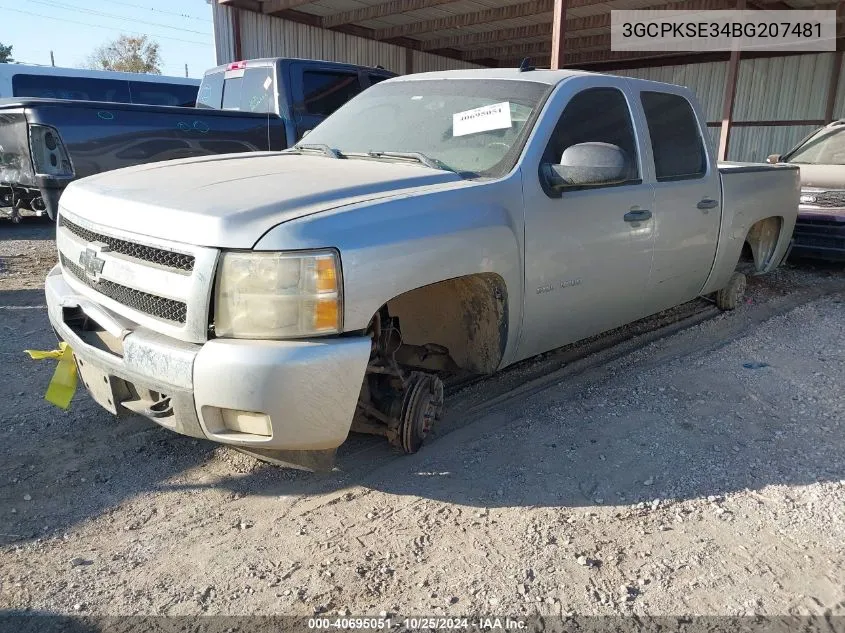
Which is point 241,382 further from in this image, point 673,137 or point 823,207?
point 823,207

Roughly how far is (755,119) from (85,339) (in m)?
21.0

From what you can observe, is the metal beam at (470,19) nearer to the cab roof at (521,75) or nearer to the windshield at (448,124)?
the cab roof at (521,75)

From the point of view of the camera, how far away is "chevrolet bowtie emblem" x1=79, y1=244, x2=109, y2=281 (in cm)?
272

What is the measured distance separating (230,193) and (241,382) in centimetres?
82

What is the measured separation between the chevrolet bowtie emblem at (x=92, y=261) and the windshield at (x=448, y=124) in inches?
57.1

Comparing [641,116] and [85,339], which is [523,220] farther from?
Result: [85,339]

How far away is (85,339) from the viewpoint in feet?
9.20

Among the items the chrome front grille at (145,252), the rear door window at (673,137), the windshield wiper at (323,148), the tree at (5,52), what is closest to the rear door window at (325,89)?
the windshield wiper at (323,148)

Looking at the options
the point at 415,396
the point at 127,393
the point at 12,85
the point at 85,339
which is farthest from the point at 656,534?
the point at 12,85

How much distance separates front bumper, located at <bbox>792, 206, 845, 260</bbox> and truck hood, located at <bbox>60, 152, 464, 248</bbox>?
5.85 meters

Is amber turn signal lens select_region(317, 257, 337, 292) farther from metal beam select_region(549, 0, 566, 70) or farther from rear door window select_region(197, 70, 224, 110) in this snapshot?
metal beam select_region(549, 0, 566, 70)

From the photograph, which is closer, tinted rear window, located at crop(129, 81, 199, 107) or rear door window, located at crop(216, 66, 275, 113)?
rear door window, located at crop(216, 66, 275, 113)

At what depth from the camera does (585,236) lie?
350cm

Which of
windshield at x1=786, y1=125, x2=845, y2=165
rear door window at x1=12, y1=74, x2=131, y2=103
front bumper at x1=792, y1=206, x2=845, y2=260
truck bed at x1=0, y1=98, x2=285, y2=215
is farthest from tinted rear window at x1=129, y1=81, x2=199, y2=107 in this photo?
front bumper at x1=792, y1=206, x2=845, y2=260
